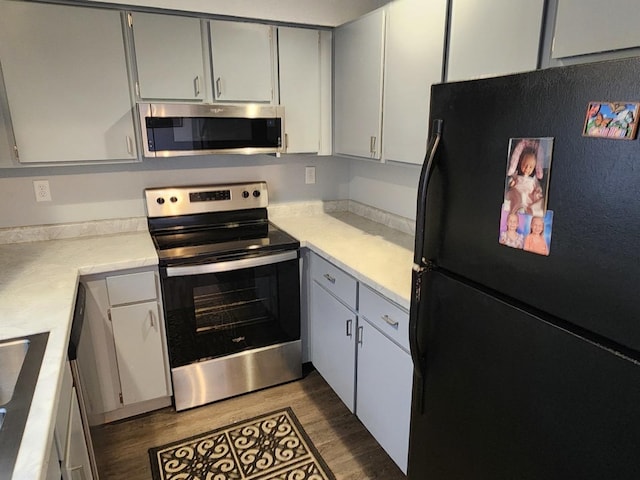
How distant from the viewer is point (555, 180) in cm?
89

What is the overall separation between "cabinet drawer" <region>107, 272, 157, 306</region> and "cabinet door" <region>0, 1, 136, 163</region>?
2.12 feet

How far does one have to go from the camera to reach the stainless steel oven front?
225cm

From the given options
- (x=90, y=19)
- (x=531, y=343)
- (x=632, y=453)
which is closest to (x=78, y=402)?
(x=531, y=343)

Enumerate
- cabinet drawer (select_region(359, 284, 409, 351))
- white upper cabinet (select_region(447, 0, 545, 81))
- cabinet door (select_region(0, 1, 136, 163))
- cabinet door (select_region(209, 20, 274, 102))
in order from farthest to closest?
cabinet door (select_region(209, 20, 274, 102)) < cabinet door (select_region(0, 1, 136, 163)) < cabinet drawer (select_region(359, 284, 409, 351)) < white upper cabinet (select_region(447, 0, 545, 81))

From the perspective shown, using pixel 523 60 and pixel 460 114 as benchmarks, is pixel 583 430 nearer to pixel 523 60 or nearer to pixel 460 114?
pixel 460 114

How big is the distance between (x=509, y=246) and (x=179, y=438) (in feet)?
6.39

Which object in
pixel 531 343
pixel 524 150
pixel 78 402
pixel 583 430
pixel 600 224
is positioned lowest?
pixel 78 402

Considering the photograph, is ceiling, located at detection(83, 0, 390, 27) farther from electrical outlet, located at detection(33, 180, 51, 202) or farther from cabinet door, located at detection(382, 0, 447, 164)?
electrical outlet, located at detection(33, 180, 51, 202)

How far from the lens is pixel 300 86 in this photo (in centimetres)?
258

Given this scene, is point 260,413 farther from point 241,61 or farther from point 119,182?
point 241,61

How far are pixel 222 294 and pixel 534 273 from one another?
5.60 feet

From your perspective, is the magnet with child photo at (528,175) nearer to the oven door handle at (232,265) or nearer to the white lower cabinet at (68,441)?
the white lower cabinet at (68,441)

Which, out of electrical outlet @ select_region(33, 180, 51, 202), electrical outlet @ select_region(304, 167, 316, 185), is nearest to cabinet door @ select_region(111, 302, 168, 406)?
electrical outlet @ select_region(33, 180, 51, 202)

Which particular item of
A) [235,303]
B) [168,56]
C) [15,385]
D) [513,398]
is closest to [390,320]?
[513,398]
